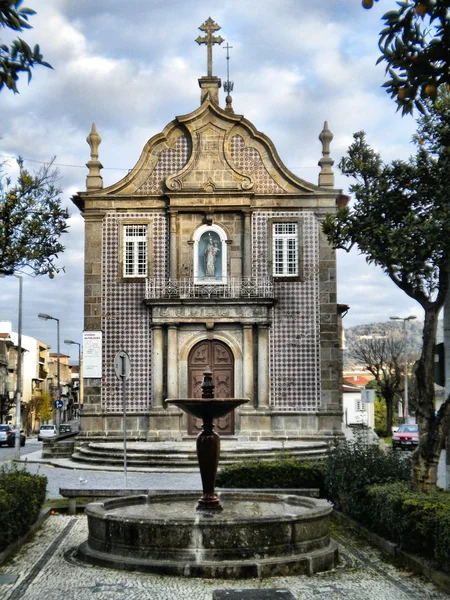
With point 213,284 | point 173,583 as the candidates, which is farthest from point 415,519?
point 213,284

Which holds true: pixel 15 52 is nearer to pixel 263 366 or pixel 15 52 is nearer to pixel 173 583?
pixel 173 583

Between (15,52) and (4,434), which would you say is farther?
(4,434)

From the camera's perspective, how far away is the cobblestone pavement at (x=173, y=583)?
9.62 m

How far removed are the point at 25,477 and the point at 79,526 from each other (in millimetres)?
1437

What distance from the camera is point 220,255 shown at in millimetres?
30609

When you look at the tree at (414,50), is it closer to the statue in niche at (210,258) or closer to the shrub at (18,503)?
the shrub at (18,503)

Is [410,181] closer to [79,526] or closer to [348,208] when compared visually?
[348,208]

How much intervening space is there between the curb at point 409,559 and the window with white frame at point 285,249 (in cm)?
1707

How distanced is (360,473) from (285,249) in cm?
1739

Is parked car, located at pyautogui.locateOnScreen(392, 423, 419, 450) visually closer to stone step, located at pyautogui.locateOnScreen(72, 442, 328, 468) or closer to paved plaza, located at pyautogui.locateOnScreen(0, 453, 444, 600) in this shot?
stone step, located at pyautogui.locateOnScreen(72, 442, 328, 468)

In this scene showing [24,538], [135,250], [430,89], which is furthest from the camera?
[135,250]

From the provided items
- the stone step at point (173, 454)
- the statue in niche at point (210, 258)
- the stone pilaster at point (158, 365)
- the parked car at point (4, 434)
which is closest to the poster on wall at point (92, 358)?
the stone pilaster at point (158, 365)

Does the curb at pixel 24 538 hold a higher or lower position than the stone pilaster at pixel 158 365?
Answer: lower

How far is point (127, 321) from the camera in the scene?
3058 centimetres
